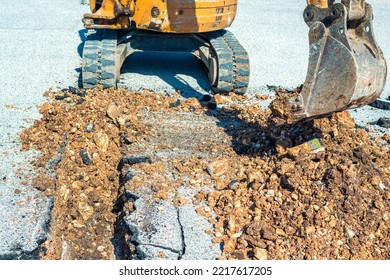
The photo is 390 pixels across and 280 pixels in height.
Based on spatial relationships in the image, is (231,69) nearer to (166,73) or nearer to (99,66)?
(166,73)

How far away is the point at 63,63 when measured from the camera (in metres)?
8.43

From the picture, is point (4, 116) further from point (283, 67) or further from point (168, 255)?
point (283, 67)

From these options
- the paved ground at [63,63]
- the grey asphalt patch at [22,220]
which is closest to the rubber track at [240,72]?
the paved ground at [63,63]

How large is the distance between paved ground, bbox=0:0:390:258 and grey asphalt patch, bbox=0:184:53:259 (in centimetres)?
1

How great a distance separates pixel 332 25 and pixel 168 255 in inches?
86.2

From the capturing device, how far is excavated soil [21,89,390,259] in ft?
14.3

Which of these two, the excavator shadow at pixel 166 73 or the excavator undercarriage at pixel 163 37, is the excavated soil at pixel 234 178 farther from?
the excavator shadow at pixel 166 73

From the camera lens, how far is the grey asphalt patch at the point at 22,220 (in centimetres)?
423

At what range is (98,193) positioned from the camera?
5117 millimetres

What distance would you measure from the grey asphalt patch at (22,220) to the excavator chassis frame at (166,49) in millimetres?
2525

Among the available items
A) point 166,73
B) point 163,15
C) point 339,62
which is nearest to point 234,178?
point 339,62

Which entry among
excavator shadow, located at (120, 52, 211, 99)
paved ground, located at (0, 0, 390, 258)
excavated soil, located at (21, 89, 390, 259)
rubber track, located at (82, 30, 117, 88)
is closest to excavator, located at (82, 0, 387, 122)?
rubber track, located at (82, 30, 117, 88)

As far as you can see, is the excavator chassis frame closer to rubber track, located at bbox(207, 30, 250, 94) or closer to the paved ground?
rubber track, located at bbox(207, 30, 250, 94)
